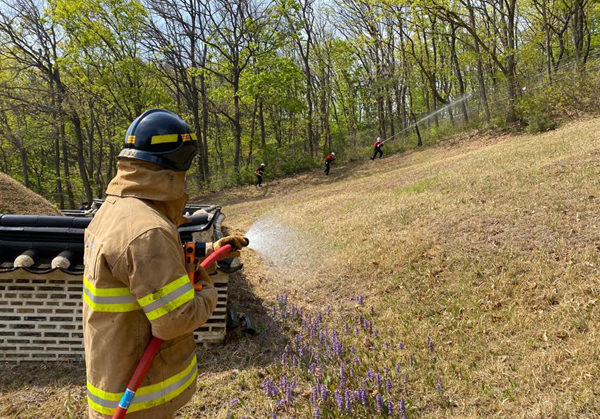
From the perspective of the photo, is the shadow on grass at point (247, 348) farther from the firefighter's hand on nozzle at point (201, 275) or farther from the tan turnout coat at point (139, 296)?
the firefighter's hand on nozzle at point (201, 275)

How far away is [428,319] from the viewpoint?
406cm

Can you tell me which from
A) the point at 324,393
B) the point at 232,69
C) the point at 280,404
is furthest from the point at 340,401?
the point at 232,69

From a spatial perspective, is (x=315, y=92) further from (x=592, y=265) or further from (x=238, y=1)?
(x=592, y=265)

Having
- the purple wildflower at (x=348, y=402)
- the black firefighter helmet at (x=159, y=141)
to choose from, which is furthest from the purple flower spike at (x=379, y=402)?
the black firefighter helmet at (x=159, y=141)

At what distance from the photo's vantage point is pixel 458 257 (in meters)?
4.96

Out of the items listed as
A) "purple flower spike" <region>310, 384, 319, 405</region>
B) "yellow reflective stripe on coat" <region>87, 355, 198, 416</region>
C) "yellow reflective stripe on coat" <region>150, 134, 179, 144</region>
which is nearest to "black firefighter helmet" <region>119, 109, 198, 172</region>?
"yellow reflective stripe on coat" <region>150, 134, 179, 144</region>

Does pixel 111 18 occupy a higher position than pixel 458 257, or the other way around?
pixel 111 18

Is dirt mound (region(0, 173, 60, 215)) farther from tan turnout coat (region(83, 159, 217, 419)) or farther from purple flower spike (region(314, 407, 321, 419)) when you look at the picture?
purple flower spike (region(314, 407, 321, 419))

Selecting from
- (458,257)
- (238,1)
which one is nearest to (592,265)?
(458,257)

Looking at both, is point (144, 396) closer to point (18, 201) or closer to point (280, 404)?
point (280, 404)

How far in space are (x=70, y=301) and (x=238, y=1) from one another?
23.4 metres

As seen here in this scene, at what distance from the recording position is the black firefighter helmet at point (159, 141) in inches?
67.2

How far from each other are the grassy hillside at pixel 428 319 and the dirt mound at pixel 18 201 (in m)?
2.20

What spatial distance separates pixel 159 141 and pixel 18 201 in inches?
187
